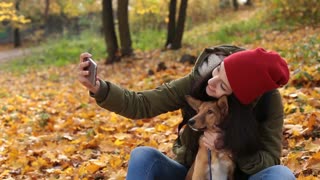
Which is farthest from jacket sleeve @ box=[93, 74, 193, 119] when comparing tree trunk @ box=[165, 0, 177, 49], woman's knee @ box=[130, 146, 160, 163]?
tree trunk @ box=[165, 0, 177, 49]

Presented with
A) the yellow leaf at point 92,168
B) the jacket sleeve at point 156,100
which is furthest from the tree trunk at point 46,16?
the jacket sleeve at point 156,100

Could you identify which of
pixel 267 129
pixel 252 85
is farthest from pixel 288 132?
pixel 252 85

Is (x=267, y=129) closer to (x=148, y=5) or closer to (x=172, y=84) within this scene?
(x=172, y=84)

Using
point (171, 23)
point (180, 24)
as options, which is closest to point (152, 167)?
point (180, 24)

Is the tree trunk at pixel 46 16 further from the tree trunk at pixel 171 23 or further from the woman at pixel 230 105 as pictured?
the woman at pixel 230 105

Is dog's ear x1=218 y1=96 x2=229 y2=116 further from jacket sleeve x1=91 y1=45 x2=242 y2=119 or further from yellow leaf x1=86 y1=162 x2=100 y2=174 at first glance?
yellow leaf x1=86 y1=162 x2=100 y2=174

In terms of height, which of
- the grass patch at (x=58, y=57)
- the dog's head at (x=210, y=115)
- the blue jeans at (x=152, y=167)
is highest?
the dog's head at (x=210, y=115)

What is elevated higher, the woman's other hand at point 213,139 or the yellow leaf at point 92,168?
the woman's other hand at point 213,139

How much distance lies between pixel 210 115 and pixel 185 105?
1.82 ft

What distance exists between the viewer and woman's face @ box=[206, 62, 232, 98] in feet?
9.08

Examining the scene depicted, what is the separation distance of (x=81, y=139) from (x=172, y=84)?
2758 millimetres

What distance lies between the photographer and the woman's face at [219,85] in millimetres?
2769

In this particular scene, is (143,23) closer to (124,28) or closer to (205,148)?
(124,28)

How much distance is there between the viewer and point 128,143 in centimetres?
536
